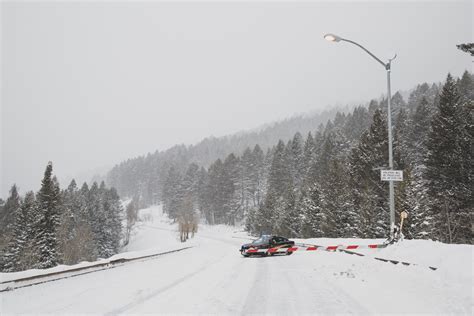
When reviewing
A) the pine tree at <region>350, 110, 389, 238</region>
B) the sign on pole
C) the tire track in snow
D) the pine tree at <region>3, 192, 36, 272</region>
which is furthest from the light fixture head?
the pine tree at <region>3, 192, 36, 272</region>

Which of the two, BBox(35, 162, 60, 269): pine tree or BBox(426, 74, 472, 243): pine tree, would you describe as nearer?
BBox(426, 74, 472, 243): pine tree

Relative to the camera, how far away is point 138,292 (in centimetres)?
787

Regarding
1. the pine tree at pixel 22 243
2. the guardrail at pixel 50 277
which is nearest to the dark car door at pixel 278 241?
the guardrail at pixel 50 277

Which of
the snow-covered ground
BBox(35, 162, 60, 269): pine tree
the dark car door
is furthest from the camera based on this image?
BBox(35, 162, 60, 269): pine tree

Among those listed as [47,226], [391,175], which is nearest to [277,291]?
[391,175]

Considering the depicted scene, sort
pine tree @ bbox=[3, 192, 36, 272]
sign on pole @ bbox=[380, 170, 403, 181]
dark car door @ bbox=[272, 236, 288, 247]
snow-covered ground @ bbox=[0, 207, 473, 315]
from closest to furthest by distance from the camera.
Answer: snow-covered ground @ bbox=[0, 207, 473, 315] < sign on pole @ bbox=[380, 170, 403, 181] < dark car door @ bbox=[272, 236, 288, 247] < pine tree @ bbox=[3, 192, 36, 272]

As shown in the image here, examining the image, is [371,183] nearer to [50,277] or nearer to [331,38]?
[331,38]

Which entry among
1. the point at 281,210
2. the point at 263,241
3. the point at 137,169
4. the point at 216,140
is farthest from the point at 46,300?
the point at 216,140

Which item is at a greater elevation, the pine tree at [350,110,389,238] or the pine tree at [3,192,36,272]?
the pine tree at [350,110,389,238]

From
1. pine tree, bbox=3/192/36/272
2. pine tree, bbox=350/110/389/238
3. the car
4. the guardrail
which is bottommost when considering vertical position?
pine tree, bbox=3/192/36/272

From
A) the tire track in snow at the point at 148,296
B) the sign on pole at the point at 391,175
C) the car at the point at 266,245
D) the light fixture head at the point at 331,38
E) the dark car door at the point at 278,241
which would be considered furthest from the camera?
the dark car door at the point at 278,241

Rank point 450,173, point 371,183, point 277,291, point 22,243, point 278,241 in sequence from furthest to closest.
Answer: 1. point 22,243
2. point 371,183
3. point 450,173
4. point 278,241
5. point 277,291

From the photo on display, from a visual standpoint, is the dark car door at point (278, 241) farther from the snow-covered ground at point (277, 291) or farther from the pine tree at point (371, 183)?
the pine tree at point (371, 183)

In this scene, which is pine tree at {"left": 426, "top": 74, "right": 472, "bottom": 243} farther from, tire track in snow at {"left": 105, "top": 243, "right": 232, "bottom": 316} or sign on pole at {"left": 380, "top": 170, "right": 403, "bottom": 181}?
tire track in snow at {"left": 105, "top": 243, "right": 232, "bottom": 316}
